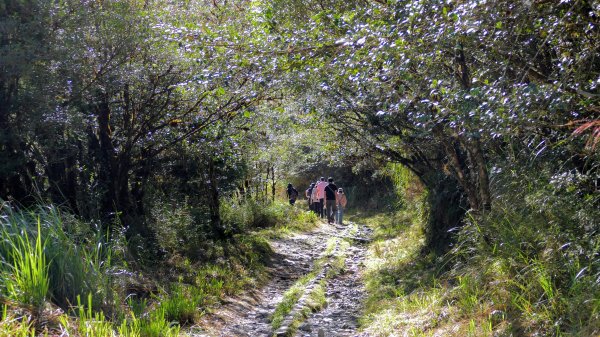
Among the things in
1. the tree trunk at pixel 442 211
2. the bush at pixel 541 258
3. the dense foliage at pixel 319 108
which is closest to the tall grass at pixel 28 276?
the dense foliage at pixel 319 108

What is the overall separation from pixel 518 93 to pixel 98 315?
4747 millimetres

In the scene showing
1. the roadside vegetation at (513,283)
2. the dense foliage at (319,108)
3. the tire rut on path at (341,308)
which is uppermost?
the dense foliage at (319,108)

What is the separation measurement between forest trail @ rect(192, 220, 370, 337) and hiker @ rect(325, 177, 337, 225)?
3407 millimetres

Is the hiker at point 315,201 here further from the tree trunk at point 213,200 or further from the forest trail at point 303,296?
the tree trunk at point 213,200

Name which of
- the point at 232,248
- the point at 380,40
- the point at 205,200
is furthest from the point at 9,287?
the point at 205,200

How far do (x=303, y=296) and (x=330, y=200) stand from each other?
12.1 m

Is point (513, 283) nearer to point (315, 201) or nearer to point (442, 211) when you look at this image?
point (442, 211)

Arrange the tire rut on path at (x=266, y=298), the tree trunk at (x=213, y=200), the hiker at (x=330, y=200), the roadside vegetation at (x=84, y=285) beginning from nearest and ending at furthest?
the roadside vegetation at (x=84, y=285)
the tire rut on path at (x=266, y=298)
the tree trunk at (x=213, y=200)
the hiker at (x=330, y=200)

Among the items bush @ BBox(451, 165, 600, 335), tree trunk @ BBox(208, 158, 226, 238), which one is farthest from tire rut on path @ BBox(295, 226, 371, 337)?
tree trunk @ BBox(208, 158, 226, 238)

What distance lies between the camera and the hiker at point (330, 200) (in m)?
22.8

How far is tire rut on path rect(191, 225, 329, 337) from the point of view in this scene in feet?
31.6

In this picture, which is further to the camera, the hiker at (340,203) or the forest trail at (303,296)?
the hiker at (340,203)

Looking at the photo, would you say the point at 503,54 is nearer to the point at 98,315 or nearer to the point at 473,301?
the point at 473,301

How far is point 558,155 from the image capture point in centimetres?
830
